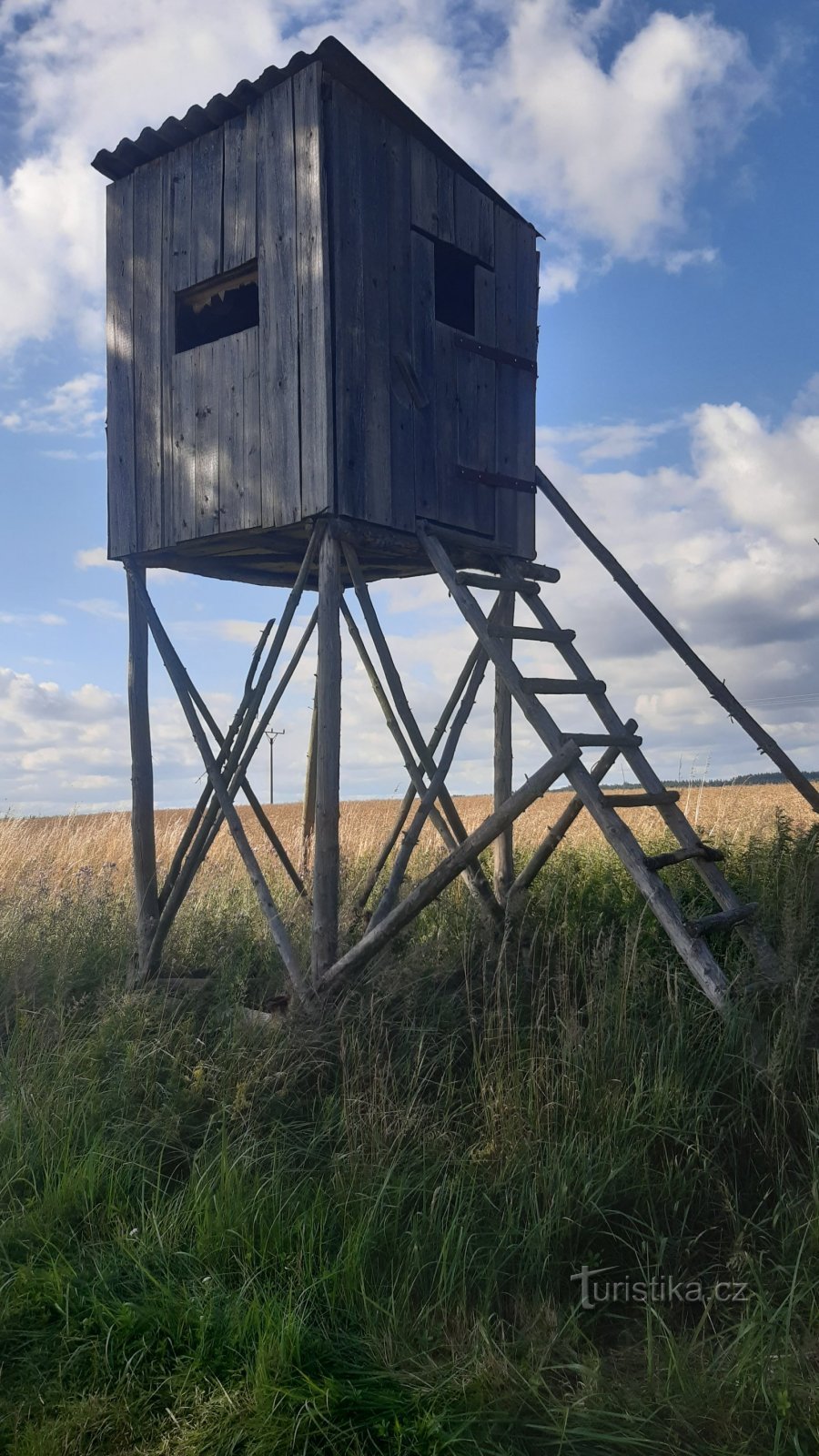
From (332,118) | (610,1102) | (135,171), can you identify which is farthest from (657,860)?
(135,171)

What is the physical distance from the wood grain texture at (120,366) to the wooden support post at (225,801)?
0.51 m

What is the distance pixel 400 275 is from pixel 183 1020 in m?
5.30

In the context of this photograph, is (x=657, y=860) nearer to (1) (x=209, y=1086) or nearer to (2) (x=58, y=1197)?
(1) (x=209, y=1086)

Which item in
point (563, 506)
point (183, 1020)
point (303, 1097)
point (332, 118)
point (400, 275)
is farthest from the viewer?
point (563, 506)

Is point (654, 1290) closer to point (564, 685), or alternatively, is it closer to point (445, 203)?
point (564, 685)

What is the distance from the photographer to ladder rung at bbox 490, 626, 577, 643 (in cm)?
693

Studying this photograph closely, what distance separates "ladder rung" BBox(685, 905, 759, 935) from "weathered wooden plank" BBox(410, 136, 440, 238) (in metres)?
5.38

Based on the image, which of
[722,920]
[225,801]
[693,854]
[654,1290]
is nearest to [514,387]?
[225,801]

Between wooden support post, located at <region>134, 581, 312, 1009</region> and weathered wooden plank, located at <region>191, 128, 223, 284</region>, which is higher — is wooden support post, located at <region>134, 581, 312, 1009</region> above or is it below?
below

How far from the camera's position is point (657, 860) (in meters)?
5.82

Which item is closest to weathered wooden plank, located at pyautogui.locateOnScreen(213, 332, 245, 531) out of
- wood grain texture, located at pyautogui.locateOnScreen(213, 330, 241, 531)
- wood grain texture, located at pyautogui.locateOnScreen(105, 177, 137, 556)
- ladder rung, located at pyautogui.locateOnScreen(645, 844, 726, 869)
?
wood grain texture, located at pyautogui.locateOnScreen(213, 330, 241, 531)

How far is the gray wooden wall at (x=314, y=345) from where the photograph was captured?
7.34 m

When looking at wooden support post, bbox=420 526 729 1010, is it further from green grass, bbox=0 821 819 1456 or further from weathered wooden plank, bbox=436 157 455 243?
weathered wooden plank, bbox=436 157 455 243

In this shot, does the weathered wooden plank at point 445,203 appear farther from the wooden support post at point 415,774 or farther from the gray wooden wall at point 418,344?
the wooden support post at point 415,774
